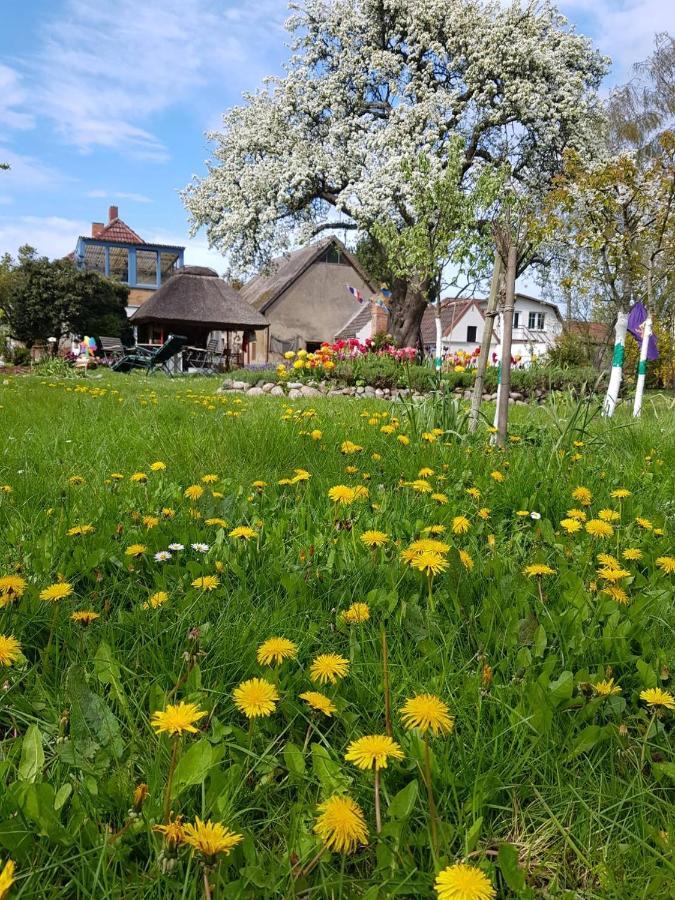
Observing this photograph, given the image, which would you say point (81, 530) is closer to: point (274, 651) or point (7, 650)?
point (7, 650)

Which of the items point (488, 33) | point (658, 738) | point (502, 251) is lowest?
point (658, 738)

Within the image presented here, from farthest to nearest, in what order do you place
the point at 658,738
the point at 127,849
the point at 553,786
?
the point at 658,738, the point at 553,786, the point at 127,849

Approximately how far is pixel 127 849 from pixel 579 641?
0.96m

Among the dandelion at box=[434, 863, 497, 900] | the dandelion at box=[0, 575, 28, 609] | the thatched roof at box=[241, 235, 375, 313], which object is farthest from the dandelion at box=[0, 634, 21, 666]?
the thatched roof at box=[241, 235, 375, 313]

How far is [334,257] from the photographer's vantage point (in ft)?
95.0

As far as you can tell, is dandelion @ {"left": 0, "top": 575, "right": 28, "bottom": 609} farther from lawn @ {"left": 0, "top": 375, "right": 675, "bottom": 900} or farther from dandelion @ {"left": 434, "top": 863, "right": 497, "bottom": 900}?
dandelion @ {"left": 434, "top": 863, "right": 497, "bottom": 900}

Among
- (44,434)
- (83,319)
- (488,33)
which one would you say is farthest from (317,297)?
(44,434)

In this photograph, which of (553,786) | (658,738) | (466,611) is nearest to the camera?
(553,786)

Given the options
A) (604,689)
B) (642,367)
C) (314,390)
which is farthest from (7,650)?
(314,390)

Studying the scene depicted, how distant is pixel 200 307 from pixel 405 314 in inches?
474

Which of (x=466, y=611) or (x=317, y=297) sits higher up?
(x=317, y=297)

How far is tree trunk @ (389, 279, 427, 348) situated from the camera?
18375mm

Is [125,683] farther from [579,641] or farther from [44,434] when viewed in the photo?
[44,434]

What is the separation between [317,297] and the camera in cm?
2898
